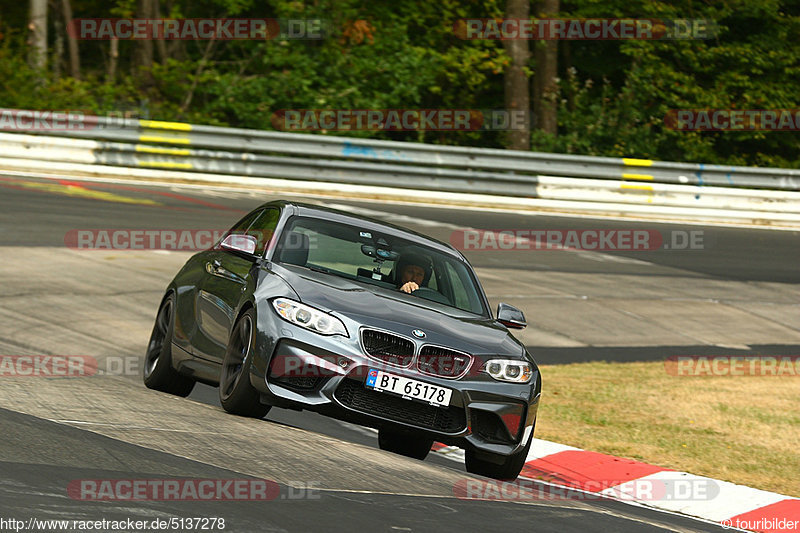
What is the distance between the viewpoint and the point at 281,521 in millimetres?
5730

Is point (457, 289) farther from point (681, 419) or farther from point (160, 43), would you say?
point (160, 43)

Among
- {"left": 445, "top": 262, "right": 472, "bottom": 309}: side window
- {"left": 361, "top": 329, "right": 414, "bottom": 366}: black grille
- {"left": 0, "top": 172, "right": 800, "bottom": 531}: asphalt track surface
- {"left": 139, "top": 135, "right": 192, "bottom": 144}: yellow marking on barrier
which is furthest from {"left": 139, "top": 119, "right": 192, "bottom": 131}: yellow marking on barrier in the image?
{"left": 361, "top": 329, "right": 414, "bottom": 366}: black grille

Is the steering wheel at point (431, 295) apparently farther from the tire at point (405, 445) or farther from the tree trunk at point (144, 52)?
the tree trunk at point (144, 52)

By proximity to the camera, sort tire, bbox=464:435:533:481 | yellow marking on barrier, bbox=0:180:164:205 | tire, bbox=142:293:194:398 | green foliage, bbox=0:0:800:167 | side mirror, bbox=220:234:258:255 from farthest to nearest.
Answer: green foliage, bbox=0:0:800:167, yellow marking on barrier, bbox=0:180:164:205, tire, bbox=142:293:194:398, side mirror, bbox=220:234:258:255, tire, bbox=464:435:533:481

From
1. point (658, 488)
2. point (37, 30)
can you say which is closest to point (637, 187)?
point (37, 30)

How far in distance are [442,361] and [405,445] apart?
149 centimetres

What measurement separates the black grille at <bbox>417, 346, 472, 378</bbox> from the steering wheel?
113 cm

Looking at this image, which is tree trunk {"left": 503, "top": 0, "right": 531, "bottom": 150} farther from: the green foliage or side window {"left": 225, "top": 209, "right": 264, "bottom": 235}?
side window {"left": 225, "top": 209, "right": 264, "bottom": 235}

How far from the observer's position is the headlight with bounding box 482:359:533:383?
7.59 m

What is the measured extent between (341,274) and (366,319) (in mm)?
1083

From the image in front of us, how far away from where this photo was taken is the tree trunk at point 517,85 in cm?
2914

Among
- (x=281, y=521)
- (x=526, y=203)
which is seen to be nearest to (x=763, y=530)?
(x=281, y=521)

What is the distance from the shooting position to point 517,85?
98.0ft

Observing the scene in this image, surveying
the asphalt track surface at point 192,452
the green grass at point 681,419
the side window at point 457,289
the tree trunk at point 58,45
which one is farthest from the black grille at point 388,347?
the tree trunk at point 58,45
